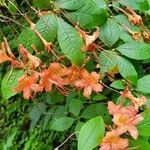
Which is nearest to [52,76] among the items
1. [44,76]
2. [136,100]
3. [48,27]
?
[44,76]

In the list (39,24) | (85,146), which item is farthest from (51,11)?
(85,146)

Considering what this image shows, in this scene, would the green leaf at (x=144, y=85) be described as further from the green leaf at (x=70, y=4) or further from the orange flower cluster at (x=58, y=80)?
the green leaf at (x=70, y=4)

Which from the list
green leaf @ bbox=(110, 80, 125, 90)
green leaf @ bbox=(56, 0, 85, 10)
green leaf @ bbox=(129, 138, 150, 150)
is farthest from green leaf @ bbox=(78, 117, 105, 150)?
green leaf @ bbox=(56, 0, 85, 10)

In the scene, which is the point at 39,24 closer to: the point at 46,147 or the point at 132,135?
the point at 132,135

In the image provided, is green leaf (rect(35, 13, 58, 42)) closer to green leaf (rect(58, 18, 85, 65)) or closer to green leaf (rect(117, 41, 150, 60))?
green leaf (rect(58, 18, 85, 65))

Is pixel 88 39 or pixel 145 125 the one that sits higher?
pixel 88 39

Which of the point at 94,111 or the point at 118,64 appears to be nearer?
the point at 118,64

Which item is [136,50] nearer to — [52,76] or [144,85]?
[144,85]
